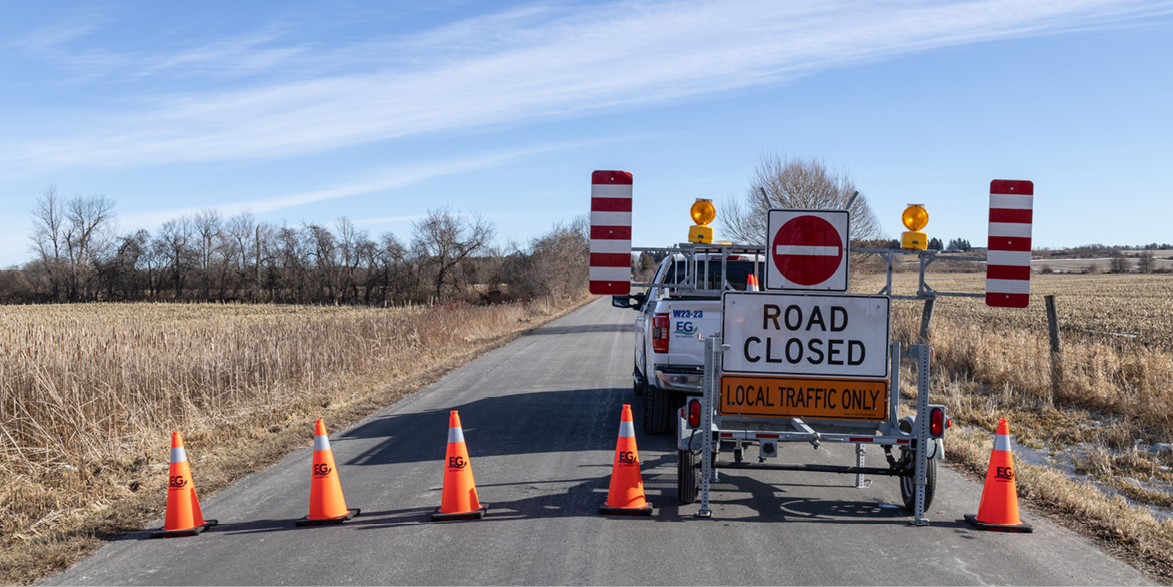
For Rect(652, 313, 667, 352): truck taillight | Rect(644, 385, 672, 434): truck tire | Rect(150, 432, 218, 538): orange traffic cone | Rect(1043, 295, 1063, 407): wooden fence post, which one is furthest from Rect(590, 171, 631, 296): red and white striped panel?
Rect(1043, 295, 1063, 407): wooden fence post

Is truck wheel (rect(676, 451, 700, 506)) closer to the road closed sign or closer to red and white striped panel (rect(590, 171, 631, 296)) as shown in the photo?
the road closed sign

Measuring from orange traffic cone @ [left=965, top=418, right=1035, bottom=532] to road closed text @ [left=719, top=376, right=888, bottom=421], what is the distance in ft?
2.70

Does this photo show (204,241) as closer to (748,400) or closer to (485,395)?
(485,395)

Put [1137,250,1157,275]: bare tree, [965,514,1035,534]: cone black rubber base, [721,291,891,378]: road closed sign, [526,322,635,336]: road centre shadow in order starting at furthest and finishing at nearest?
[1137,250,1157,275]: bare tree < [526,322,635,336]: road centre shadow < [721,291,891,378]: road closed sign < [965,514,1035,534]: cone black rubber base

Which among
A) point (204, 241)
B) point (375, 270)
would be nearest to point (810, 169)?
point (375, 270)

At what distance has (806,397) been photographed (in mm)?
5848

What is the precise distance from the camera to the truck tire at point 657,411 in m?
8.41

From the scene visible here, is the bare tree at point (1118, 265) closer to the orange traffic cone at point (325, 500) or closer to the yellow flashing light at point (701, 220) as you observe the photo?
the yellow flashing light at point (701, 220)

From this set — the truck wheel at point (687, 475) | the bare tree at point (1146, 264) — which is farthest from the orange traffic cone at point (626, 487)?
the bare tree at point (1146, 264)

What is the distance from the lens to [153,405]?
9.60 meters

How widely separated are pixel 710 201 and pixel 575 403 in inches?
182

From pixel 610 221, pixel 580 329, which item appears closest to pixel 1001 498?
pixel 610 221

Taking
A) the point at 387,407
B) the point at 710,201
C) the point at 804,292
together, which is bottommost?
the point at 387,407

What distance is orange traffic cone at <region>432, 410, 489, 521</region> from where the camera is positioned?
5.51 m
